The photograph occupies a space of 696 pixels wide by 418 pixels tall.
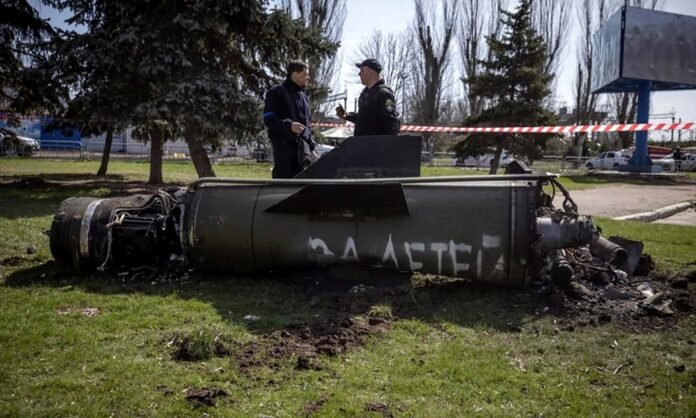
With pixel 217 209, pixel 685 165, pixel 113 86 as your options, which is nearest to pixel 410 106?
pixel 685 165

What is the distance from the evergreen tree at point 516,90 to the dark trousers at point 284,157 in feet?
61.9

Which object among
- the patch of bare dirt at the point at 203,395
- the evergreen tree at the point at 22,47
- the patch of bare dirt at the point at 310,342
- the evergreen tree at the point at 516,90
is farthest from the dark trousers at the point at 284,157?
the evergreen tree at the point at 516,90

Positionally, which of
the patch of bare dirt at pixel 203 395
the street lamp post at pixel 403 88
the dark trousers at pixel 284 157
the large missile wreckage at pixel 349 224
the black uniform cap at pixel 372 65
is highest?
the street lamp post at pixel 403 88

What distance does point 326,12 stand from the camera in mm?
34375

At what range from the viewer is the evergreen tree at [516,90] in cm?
2367

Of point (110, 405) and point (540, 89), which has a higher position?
point (540, 89)

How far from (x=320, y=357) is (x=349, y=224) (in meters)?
1.70

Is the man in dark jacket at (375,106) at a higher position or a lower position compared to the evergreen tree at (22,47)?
lower

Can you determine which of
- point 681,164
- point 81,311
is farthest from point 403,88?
point 81,311

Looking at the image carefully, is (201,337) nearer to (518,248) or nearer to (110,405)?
(110,405)

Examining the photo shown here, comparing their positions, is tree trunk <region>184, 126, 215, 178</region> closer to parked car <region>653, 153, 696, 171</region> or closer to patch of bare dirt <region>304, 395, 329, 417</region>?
patch of bare dirt <region>304, 395, 329, 417</region>

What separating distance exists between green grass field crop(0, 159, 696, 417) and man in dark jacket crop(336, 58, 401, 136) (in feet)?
5.82

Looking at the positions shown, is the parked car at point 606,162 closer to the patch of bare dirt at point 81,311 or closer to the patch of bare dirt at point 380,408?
the patch of bare dirt at point 81,311

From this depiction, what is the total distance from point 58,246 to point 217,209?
1.56 m
